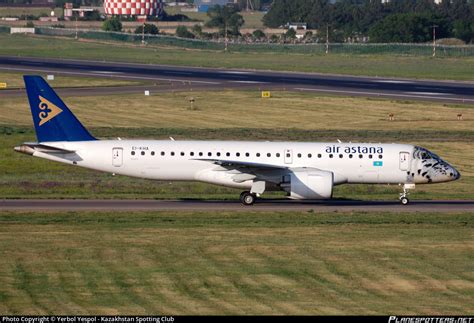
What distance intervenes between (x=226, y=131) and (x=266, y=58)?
256 ft

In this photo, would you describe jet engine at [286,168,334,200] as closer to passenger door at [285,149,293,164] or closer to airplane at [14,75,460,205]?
airplane at [14,75,460,205]

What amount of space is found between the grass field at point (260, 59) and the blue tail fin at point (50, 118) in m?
81.0

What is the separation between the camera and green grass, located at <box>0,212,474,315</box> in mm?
31609

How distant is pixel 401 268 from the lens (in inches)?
1483

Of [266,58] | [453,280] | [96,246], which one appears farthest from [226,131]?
[266,58]

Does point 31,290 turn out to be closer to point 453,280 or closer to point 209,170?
point 453,280

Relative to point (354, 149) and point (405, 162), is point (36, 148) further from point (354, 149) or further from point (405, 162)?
point (405, 162)

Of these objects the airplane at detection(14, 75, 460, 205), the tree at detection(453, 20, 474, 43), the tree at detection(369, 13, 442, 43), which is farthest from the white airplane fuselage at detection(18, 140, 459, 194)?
the tree at detection(453, 20, 474, 43)

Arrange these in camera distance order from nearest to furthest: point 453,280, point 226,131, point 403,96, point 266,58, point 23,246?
point 453,280 → point 23,246 → point 226,131 → point 403,96 → point 266,58

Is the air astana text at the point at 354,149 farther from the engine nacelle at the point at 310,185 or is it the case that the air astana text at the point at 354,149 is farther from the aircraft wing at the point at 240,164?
the aircraft wing at the point at 240,164

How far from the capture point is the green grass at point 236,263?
31.6 m

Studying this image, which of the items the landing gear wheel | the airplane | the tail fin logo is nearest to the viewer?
the airplane

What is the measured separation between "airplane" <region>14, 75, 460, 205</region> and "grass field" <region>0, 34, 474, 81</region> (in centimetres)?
7476

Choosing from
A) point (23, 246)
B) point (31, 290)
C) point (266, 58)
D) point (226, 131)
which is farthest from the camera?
point (266, 58)
